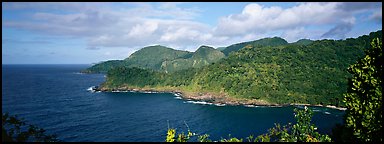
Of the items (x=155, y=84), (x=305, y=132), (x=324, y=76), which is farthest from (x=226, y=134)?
(x=155, y=84)

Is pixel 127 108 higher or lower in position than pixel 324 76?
lower

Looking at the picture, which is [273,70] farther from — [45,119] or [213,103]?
[45,119]

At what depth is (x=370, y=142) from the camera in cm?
1430

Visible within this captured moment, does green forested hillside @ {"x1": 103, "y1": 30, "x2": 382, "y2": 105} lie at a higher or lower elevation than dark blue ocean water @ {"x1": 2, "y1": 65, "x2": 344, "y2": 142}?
higher

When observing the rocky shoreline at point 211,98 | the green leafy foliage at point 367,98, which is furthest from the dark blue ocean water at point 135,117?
the green leafy foliage at point 367,98

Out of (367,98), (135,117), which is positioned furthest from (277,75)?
(367,98)

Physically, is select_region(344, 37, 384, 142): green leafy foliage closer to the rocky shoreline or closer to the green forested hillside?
the rocky shoreline

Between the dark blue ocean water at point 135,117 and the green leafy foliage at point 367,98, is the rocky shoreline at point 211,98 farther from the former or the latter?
the green leafy foliage at point 367,98

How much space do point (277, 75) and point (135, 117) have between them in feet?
212

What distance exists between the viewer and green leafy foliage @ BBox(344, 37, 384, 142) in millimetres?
14289

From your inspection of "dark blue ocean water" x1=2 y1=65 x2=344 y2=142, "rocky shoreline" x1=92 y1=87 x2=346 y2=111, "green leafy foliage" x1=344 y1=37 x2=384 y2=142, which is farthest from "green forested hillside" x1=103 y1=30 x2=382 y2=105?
"green leafy foliage" x1=344 y1=37 x2=384 y2=142

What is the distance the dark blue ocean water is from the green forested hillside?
42.6 ft

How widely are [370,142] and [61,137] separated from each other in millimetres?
55738

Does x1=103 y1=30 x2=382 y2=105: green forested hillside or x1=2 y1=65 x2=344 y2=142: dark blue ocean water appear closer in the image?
x1=2 y1=65 x2=344 y2=142: dark blue ocean water
